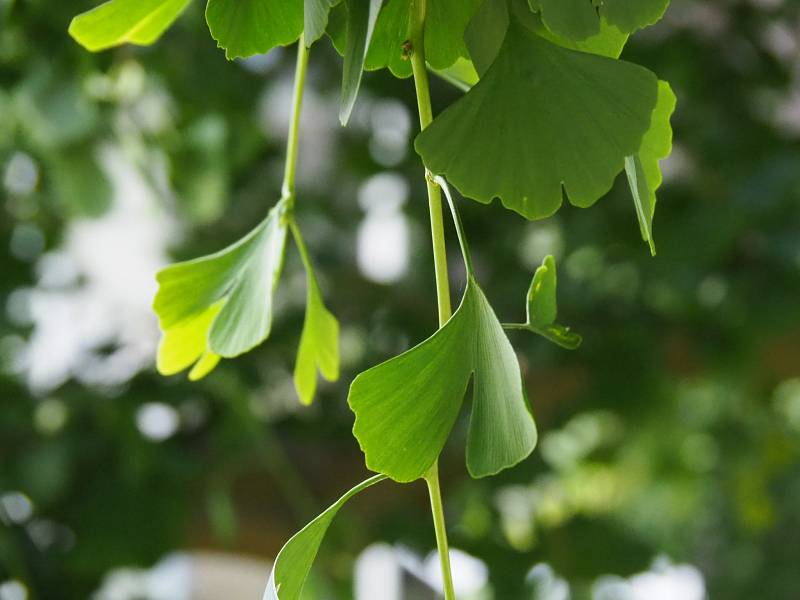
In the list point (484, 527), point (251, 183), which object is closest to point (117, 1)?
point (251, 183)

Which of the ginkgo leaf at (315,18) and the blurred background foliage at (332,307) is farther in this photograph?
the blurred background foliage at (332,307)

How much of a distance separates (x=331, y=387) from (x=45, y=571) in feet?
0.83

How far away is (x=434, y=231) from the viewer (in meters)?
0.13

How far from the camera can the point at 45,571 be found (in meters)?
0.75

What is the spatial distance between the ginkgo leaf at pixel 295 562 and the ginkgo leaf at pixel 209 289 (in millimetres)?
42

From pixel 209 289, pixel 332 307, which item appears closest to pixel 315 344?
pixel 209 289

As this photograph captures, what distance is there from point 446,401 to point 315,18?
0.05m

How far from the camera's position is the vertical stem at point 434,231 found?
13 centimetres

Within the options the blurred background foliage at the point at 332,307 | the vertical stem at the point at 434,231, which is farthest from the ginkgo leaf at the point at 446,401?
the blurred background foliage at the point at 332,307

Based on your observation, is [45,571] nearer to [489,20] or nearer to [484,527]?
[484,527]

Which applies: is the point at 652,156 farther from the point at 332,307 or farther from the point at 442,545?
the point at 332,307

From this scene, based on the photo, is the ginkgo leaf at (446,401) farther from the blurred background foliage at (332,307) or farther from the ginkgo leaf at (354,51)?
the blurred background foliage at (332,307)

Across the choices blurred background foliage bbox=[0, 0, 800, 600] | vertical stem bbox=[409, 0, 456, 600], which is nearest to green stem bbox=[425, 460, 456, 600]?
vertical stem bbox=[409, 0, 456, 600]

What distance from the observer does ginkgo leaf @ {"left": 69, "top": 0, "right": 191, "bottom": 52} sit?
0.53 ft
